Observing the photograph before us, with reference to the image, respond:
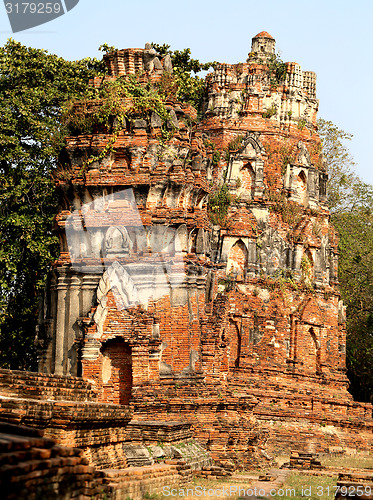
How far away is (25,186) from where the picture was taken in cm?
2488

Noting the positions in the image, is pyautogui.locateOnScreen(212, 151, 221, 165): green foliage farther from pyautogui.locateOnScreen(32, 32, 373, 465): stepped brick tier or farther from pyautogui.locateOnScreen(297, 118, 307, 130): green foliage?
pyautogui.locateOnScreen(297, 118, 307, 130): green foliage

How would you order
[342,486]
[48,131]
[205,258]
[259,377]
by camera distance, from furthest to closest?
[259,377] < [48,131] < [205,258] < [342,486]

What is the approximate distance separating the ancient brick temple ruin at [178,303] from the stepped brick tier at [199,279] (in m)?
0.03

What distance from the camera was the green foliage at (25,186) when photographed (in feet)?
80.1

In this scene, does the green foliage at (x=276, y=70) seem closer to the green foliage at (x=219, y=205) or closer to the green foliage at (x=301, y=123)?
the green foliage at (x=301, y=123)

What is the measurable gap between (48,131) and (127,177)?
21.3 feet

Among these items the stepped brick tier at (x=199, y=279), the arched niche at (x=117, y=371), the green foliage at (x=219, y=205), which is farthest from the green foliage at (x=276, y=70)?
the arched niche at (x=117, y=371)

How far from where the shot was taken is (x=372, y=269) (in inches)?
1341

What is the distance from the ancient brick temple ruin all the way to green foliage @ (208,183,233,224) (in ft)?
0.11

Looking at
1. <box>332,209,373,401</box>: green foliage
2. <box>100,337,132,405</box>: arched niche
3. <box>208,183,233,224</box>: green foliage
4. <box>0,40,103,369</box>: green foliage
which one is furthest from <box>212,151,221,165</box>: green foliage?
<box>100,337,132,405</box>: arched niche

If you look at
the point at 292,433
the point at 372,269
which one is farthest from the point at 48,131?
the point at 372,269

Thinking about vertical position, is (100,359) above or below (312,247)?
below

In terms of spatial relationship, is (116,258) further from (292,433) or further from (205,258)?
(292,433)

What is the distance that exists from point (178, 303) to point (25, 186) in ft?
26.2
